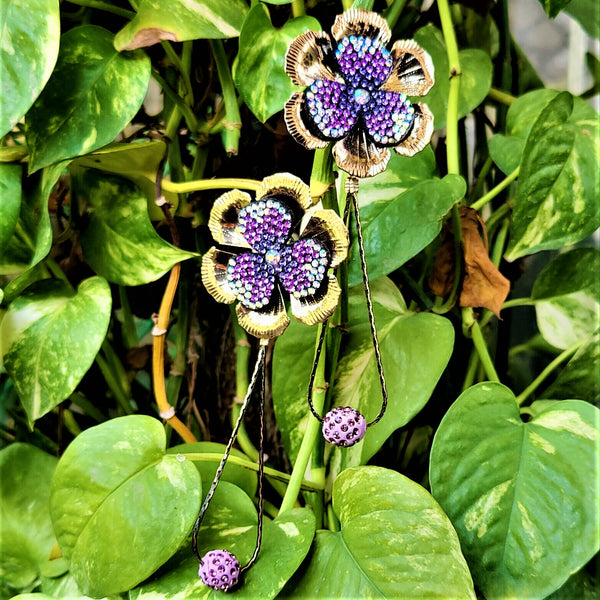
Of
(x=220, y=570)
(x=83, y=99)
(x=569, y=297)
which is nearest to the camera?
(x=220, y=570)

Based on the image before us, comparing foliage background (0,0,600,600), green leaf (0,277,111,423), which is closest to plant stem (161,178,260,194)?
foliage background (0,0,600,600)

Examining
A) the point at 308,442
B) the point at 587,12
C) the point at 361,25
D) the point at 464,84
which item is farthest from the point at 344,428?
the point at 587,12

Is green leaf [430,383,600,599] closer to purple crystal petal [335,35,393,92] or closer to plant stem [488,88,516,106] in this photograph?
purple crystal petal [335,35,393,92]

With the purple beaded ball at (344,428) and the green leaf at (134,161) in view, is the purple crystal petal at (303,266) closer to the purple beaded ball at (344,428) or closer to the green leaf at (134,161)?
the purple beaded ball at (344,428)

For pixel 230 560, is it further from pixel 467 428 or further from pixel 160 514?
pixel 467 428

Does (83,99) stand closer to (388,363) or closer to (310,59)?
(310,59)

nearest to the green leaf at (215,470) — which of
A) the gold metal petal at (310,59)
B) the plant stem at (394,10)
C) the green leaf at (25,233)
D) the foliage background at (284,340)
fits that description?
the foliage background at (284,340)
